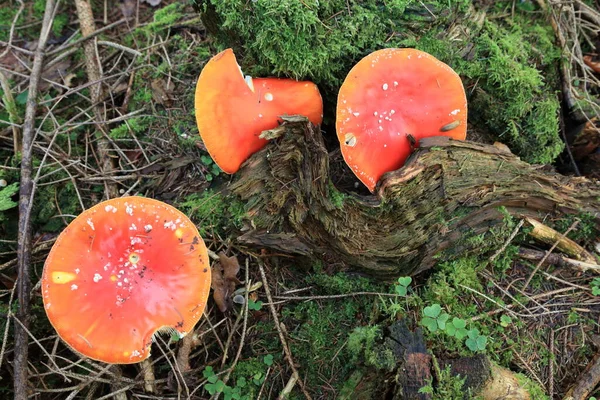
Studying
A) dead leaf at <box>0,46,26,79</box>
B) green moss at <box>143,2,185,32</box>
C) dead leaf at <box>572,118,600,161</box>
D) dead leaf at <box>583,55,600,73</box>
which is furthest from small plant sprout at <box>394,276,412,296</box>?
dead leaf at <box>0,46,26,79</box>

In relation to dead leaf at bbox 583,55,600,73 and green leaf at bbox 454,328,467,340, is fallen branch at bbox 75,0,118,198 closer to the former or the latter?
green leaf at bbox 454,328,467,340

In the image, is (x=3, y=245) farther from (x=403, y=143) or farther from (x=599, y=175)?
(x=599, y=175)

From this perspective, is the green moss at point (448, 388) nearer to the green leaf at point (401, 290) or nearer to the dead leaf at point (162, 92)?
the green leaf at point (401, 290)

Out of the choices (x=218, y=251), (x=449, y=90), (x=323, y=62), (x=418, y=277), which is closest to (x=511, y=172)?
(x=449, y=90)

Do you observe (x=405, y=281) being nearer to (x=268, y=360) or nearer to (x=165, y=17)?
(x=268, y=360)

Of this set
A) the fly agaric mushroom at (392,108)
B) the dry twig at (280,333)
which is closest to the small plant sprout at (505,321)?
the fly agaric mushroom at (392,108)

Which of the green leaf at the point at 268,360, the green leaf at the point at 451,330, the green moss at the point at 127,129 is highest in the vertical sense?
the green moss at the point at 127,129
